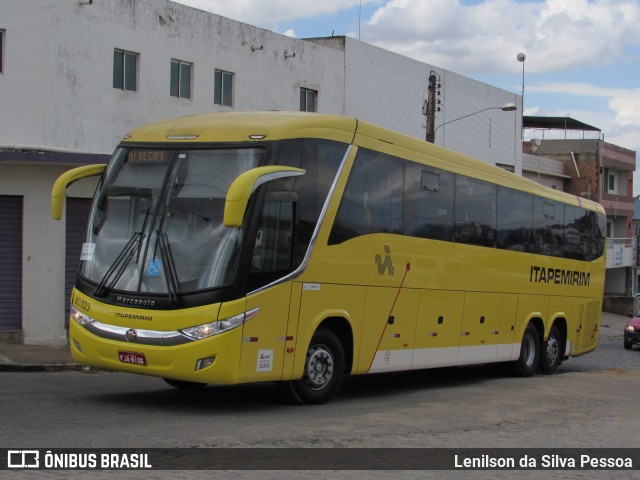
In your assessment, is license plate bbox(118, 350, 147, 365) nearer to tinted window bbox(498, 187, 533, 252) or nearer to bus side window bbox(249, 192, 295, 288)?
bus side window bbox(249, 192, 295, 288)

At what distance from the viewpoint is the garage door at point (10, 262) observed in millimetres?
19922

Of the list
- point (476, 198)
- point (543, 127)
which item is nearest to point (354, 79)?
point (476, 198)

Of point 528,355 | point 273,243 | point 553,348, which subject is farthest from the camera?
point 553,348

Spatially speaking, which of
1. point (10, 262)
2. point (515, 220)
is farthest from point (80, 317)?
point (10, 262)

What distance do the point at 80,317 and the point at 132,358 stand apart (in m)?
1.01

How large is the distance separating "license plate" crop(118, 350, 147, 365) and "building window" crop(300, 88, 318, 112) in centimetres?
1837


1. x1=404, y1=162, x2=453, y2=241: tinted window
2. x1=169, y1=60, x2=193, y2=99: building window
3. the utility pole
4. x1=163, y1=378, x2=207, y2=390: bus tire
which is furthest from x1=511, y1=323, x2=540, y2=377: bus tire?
x1=169, y1=60, x2=193, y2=99: building window

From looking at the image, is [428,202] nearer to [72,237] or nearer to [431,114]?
[72,237]

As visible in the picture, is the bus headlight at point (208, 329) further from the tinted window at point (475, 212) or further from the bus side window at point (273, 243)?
the tinted window at point (475, 212)

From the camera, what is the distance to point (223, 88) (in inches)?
1000

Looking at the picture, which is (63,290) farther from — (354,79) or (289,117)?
(354,79)

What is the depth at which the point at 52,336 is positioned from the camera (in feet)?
66.6

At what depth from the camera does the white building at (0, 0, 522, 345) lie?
780 inches

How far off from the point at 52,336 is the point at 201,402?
364 inches
